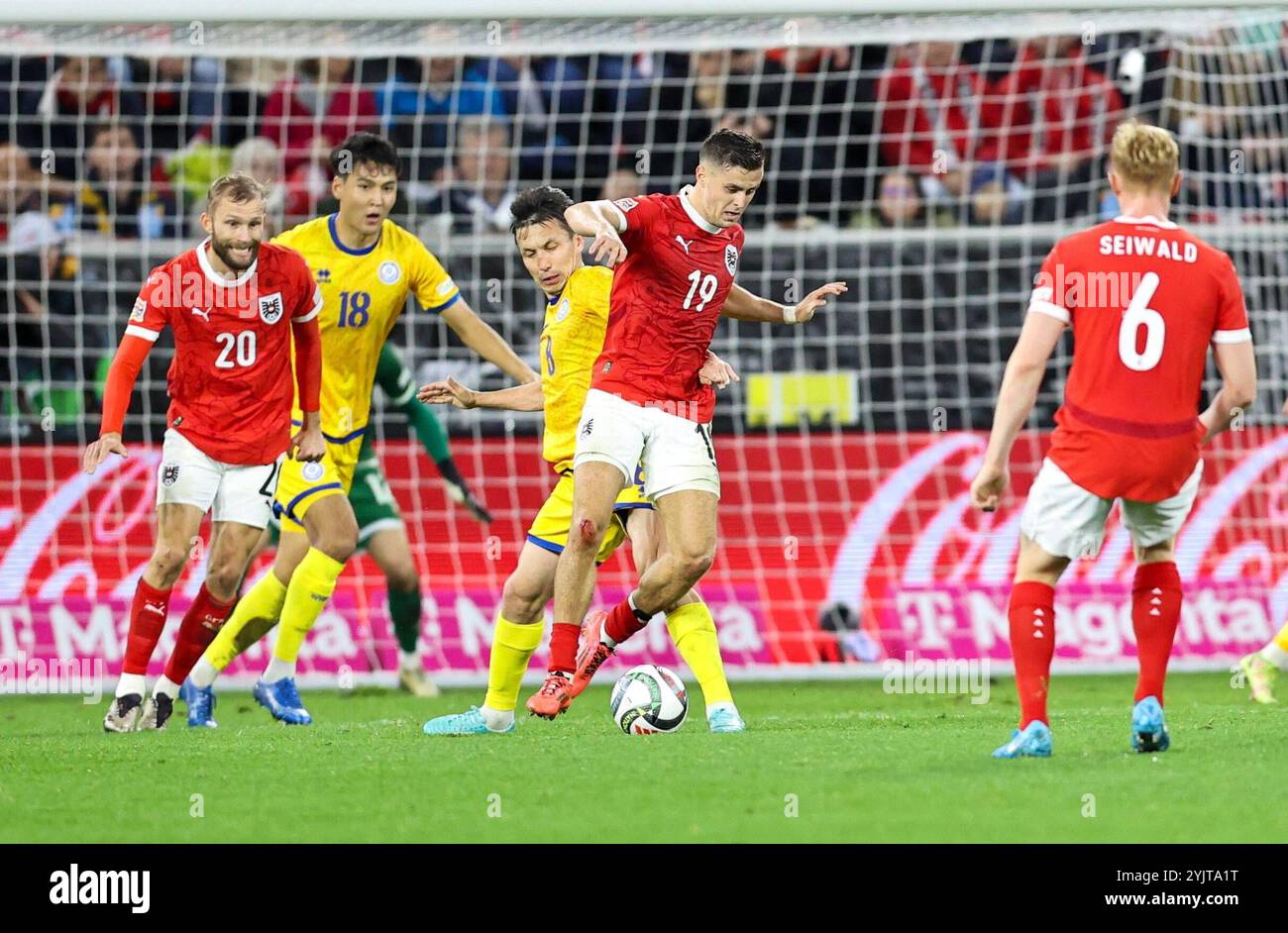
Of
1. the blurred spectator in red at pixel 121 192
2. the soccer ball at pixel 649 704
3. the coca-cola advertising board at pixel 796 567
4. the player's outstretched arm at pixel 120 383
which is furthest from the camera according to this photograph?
the blurred spectator in red at pixel 121 192

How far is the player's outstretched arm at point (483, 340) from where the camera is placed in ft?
28.2

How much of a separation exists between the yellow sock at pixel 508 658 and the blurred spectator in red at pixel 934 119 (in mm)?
7064

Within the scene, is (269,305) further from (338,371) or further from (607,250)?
(607,250)

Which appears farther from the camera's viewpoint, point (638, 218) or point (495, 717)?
point (495, 717)

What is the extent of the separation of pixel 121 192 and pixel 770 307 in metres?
7.19

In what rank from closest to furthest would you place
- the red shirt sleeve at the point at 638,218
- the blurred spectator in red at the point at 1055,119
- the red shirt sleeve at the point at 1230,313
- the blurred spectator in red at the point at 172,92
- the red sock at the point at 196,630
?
the red shirt sleeve at the point at 1230,313 < the red shirt sleeve at the point at 638,218 < the red sock at the point at 196,630 < the blurred spectator in red at the point at 1055,119 < the blurred spectator in red at the point at 172,92

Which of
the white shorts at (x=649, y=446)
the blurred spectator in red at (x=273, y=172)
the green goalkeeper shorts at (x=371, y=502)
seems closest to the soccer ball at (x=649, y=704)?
the white shorts at (x=649, y=446)

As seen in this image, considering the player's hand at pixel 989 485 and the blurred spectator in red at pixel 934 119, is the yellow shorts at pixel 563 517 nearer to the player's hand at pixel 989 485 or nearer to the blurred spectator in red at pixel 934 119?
the player's hand at pixel 989 485

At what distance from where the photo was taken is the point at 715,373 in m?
7.03

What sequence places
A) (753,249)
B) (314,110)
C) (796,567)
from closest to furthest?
(796,567)
(753,249)
(314,110)

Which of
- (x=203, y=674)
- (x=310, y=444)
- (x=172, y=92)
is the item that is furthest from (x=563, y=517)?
(x=172, y=92)

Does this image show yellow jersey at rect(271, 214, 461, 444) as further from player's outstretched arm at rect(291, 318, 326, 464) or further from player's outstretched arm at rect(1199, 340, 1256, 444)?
player's outstretched arm at rect(1199, 340, 1256, 444)

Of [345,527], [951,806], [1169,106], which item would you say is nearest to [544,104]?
[1169,106]

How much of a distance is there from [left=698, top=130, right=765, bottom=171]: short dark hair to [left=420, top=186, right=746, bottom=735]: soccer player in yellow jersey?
0.73m
